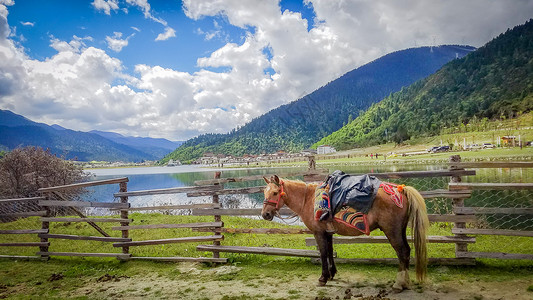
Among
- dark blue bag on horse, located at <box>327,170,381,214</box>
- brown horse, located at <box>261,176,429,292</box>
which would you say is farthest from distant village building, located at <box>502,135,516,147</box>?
dark blue bag on horse, located at <box>327,170,381,214</box>

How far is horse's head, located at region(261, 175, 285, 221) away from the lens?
4.78 metres

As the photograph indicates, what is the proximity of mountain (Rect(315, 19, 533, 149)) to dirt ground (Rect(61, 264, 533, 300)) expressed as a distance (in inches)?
3949

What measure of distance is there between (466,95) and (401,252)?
144 m

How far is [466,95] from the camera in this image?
119062mm

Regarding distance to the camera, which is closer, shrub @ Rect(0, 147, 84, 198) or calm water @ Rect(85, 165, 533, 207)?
shrub @ Rect(0, 147, 84, 198)

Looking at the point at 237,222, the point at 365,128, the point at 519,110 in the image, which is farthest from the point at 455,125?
the point at 237,222

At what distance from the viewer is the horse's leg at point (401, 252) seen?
422 cm

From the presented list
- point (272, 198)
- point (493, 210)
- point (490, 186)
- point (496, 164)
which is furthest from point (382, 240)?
point (496, 164)

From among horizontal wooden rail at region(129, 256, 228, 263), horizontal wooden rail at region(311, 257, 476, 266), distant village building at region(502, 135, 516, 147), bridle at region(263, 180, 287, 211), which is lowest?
horizontal wooden rail at region(129, 256, 228, 263)

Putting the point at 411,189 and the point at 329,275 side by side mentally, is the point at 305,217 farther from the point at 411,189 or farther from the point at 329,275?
the point at 411,189

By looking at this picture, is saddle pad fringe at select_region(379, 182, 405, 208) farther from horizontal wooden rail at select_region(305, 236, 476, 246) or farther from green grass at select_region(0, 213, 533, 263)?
green grass at select_region(0, 213, 533, 263)

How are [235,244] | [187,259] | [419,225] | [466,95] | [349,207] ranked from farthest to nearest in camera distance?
[466,95] → [235,244] → [187,259] → [349,207] → [419,225]

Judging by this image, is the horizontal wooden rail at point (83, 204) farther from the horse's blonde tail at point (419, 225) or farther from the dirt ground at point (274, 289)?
the horse's blonde tail at point (419, 225)

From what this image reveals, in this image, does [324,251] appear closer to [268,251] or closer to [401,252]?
[401,252]
